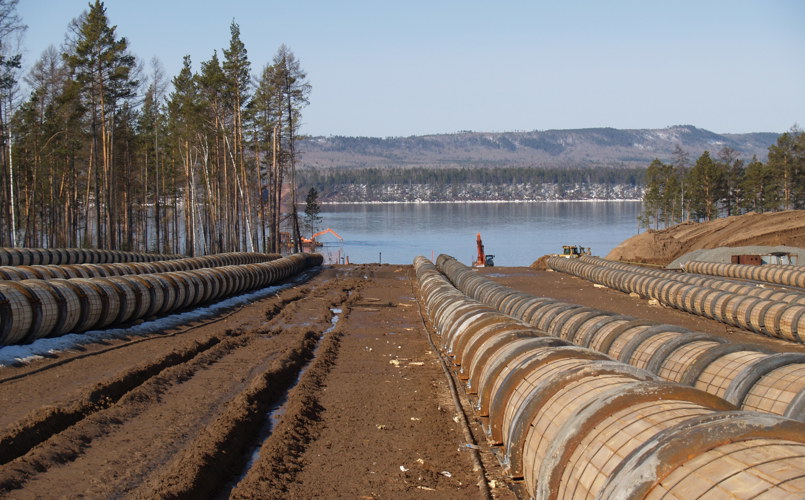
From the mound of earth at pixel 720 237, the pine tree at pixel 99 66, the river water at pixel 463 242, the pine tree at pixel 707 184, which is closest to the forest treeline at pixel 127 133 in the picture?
the pine tree at pixel 99 66

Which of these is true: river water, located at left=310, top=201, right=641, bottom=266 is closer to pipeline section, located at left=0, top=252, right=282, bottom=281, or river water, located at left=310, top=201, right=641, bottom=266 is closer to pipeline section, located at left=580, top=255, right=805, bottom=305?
pipeline section, located at left=0, top=252, right=282, bottom=281

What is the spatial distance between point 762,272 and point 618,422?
100 ft

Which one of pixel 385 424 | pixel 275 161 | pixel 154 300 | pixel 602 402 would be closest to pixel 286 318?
pixel 154 300

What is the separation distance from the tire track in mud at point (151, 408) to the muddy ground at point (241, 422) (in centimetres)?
2

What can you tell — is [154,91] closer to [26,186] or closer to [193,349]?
[26,186]

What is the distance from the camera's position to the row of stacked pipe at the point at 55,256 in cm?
2911

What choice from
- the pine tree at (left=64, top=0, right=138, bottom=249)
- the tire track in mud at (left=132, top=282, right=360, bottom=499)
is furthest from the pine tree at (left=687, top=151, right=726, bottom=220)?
the tire track in mud at (left=132, top=282, right=360, bottom=499)

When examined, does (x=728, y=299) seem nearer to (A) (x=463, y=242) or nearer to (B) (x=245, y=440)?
(B) (x=245, y=440)

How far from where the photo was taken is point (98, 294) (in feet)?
59.0

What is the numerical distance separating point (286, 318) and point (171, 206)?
161ft

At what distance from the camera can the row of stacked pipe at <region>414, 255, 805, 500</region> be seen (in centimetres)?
424

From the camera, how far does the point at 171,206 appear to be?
67875mm

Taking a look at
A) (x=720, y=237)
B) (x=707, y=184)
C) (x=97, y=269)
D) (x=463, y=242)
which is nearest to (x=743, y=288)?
(x=97, y=269)

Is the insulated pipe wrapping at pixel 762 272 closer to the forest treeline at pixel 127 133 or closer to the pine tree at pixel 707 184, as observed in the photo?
the forest treeline at pixel 127 133
